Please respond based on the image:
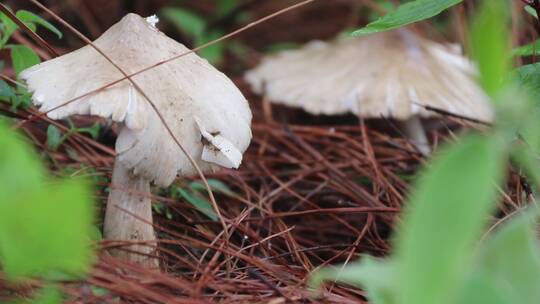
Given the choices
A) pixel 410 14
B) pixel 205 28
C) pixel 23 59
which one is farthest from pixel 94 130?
pixel 205 28

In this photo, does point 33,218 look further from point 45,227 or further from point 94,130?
point 94,130

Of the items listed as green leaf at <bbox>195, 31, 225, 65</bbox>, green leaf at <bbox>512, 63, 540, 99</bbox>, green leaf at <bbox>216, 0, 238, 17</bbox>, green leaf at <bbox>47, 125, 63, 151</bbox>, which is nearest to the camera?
green leaf at <bbox>512, 63, 540, 99</bbox>

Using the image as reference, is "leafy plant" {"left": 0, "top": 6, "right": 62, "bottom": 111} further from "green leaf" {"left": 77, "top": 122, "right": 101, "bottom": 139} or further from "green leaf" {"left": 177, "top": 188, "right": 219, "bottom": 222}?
"green leaf" {"left": 177, "top": 188, "right": 219, "bottom": 222}

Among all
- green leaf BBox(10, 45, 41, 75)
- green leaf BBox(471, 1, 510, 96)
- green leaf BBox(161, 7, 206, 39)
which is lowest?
green leaf BBox(471, 1, 510, 96)


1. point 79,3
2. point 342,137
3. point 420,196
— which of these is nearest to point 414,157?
point 342,137

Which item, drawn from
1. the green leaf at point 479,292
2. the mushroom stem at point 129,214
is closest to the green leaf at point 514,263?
the green leaf at point 479,292

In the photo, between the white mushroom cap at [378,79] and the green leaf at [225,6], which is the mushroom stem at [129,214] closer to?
the white mushroom cap at [378,79]

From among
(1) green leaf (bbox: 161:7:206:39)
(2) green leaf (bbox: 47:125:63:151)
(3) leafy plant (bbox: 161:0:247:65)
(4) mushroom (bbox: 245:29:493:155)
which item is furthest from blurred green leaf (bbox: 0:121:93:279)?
(1) green leaf (bbox: 161:7:206:39)
